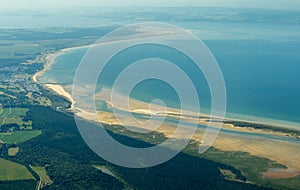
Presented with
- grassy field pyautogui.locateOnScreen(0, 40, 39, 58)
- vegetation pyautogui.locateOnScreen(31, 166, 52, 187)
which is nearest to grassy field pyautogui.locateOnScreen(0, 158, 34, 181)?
vegetation pyautogui.locateOnScreen(31, 166, 52, 187)

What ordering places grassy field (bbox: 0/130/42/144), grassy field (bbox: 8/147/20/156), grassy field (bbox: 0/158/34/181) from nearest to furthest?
grassy field (bbox: 0/158/34/181), grassy field (bbox: 8/147/20/156), grassy field (bbox: 0/130/42/144)

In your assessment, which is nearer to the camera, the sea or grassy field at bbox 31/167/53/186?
grassy field at bbox 31/167/53/186

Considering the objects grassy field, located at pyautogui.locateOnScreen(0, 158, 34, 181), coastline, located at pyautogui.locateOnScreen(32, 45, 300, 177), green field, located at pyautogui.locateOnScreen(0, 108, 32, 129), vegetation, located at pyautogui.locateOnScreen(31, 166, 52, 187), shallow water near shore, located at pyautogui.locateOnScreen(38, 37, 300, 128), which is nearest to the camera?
vegetation, located at pyautogui.locateOnScreen(31, 166, 52, 187)

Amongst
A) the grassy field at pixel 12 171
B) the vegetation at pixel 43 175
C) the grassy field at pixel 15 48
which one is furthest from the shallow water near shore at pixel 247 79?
the grassy field at pixel 12 171

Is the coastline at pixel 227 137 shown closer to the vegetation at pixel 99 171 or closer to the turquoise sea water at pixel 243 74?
the turquoise sea water at pixel 243 74

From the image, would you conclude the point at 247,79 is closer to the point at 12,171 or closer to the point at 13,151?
the point at 13,151

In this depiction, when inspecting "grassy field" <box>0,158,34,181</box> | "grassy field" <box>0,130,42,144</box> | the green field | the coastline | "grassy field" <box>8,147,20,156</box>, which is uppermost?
the coastline

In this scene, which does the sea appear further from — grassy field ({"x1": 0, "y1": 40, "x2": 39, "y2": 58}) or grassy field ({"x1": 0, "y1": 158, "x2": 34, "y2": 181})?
grassy field ({"x1": 0, "y1": 158, "x2": 34, "y2": 181})

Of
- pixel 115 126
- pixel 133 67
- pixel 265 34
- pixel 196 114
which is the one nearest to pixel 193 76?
pixel 133 67

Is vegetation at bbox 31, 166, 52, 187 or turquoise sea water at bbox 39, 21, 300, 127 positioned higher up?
turquoise sea water at bbox 39, 21, 300, 127
